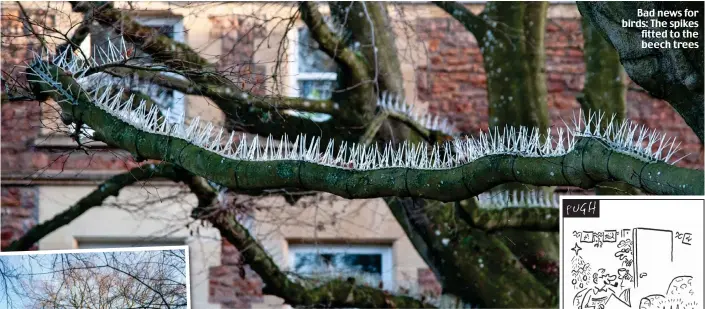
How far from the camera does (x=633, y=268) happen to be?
3982 mm

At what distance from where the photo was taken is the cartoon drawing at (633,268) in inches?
156

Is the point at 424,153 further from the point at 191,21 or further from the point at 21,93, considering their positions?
the point at 191,21

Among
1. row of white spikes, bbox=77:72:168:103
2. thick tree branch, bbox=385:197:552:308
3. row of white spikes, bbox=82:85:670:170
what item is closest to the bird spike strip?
row of white spikes, bbox=82:85:670:170

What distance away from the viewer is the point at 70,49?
4.23 meters

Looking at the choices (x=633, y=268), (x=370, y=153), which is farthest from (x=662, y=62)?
(x=370, y=153)

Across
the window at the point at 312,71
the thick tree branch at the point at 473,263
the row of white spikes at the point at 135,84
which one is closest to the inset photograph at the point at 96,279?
the row of white spikes at the point at 135,84

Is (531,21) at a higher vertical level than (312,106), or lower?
higher

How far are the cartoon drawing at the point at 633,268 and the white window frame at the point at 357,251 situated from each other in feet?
10.9

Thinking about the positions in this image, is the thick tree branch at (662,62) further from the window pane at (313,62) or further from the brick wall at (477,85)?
the brick wall at (477,85)

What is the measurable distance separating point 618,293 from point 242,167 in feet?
4.34

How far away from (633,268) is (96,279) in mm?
1794

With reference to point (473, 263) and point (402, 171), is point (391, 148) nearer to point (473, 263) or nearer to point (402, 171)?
point (402, 171)

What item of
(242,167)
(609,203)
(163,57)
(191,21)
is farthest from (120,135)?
(191,21)

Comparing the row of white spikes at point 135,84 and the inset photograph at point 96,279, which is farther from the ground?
the row of white spikes at point 135,84
